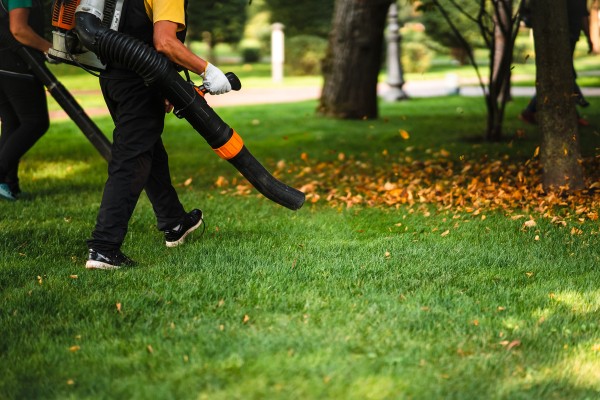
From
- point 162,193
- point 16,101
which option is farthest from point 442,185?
point 16,101

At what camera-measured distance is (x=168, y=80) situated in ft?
14.3

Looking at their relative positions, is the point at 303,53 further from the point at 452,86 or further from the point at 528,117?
the point at 528,117

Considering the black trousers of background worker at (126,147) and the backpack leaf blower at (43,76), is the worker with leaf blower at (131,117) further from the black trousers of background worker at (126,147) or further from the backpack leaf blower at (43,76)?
the backpack leaf blower at (43,76)

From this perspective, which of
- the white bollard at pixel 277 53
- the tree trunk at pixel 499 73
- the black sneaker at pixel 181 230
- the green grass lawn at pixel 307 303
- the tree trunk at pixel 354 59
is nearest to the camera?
the green grass lawn at pixel 307 303

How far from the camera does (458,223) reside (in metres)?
5.83

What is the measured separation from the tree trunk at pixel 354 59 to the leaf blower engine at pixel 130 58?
304 inches

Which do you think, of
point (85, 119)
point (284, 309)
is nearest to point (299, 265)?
point (284, 309)

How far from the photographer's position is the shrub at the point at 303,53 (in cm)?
2612

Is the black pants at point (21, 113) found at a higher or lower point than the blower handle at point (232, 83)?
lower

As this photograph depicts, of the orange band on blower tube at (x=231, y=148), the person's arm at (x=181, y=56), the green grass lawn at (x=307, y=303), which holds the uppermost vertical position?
the person's arm at (x=181, y=56)

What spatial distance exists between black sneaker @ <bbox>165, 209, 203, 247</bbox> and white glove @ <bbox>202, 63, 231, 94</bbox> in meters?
1.08

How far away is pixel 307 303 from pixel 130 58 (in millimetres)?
1491

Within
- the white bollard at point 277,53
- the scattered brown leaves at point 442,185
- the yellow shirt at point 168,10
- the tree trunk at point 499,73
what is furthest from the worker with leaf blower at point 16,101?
the white bollard at point 277,53

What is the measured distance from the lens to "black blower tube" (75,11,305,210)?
4266mm
